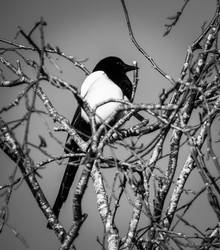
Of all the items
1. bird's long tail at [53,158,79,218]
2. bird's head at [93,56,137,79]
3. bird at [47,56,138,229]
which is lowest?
bird's long tail at [53,158,79,218]

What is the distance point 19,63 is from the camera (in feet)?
10.3

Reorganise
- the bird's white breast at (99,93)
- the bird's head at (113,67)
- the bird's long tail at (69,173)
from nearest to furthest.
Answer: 1. the bird's long tail at (69,173)
2. the bird's white breast at (99,93)
3. the bird's head at (113,67)

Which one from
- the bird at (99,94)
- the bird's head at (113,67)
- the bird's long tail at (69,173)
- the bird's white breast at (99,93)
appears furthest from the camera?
the bird's head at (113,67)

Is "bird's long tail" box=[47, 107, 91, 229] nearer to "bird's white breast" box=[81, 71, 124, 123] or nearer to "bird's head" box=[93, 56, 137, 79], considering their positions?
"bird's white breast" box=[81, 71, 124, 123]

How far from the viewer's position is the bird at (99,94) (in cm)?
410

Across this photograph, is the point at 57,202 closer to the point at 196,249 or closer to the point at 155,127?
the point at 155,127

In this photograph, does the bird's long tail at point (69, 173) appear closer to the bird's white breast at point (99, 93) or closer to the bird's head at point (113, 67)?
the bird's white breast at point (99, 93)

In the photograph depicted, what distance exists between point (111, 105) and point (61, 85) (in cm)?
223

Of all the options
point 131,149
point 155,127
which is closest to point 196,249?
point 131,149

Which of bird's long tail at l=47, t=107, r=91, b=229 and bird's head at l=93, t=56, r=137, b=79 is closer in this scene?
bird's long tail at l=47, t=107, r=91, b=229

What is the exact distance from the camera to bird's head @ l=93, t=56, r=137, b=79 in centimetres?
503

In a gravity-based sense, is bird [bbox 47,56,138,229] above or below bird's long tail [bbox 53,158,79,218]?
above

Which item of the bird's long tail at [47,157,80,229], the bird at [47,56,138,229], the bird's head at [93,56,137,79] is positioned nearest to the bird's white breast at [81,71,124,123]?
the bird at [47,56,138,229]

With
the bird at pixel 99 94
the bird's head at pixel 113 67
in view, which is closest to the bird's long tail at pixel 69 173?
the bird at pixel 99 94
